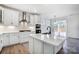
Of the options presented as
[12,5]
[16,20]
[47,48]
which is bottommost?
[47,48]

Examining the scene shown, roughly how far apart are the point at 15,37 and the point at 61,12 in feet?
3.84

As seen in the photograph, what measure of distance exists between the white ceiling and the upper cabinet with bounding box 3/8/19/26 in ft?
0.45

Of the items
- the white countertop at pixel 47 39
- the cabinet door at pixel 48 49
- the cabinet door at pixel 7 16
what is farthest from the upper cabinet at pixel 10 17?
the cabinet door at pixel 48 49

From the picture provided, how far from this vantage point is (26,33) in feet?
6.03

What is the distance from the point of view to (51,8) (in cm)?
172

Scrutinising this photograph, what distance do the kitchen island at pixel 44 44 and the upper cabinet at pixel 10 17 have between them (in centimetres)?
49

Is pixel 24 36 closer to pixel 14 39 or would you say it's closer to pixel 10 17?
pixel 14 39

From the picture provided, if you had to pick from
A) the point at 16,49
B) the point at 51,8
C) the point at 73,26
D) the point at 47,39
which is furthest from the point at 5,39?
the point at 73,26

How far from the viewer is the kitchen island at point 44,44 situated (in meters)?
1.71

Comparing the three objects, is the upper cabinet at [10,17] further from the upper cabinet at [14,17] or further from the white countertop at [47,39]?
the white countertop at [47,39]

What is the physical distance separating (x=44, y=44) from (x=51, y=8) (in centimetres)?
79

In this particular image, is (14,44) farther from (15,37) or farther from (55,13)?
(55,13)
